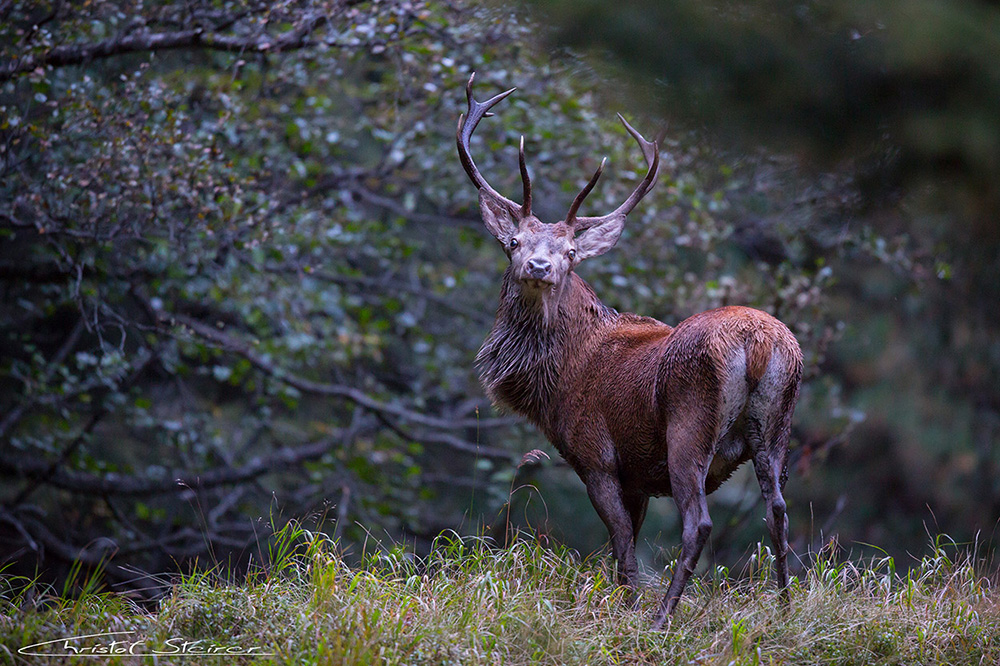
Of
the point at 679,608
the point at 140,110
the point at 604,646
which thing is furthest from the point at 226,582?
the point at 140,110

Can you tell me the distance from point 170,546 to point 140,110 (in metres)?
4.04

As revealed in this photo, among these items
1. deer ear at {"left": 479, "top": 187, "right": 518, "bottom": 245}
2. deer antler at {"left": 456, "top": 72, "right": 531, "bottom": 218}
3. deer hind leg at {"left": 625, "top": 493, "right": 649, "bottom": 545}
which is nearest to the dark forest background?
deer hind leg at {"left": 625, "top": 493, "right": 649, "bottom": 545}

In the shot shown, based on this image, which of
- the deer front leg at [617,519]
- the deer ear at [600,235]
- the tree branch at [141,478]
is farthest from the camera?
the tree branch at [141,478]

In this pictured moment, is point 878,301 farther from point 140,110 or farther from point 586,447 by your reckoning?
point 140,110

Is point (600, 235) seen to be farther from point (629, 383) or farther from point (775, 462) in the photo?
point (775, 462)

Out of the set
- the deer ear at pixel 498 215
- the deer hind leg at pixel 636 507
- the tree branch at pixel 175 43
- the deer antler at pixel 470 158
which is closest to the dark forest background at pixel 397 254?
the tree branch at pixel 175 43

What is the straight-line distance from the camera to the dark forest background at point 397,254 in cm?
311

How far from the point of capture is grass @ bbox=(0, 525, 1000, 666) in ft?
11.0

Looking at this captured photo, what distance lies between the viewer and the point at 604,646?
11.5 feet

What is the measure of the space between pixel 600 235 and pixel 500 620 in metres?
2.03

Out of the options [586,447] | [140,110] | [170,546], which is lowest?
[170,546]

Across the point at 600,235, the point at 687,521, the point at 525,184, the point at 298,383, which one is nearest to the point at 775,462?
the point at 687,521

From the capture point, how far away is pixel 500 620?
3.54 meters

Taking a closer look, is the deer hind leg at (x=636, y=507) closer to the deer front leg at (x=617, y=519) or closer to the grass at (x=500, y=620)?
the deer front leg at (x=617, y=519)
